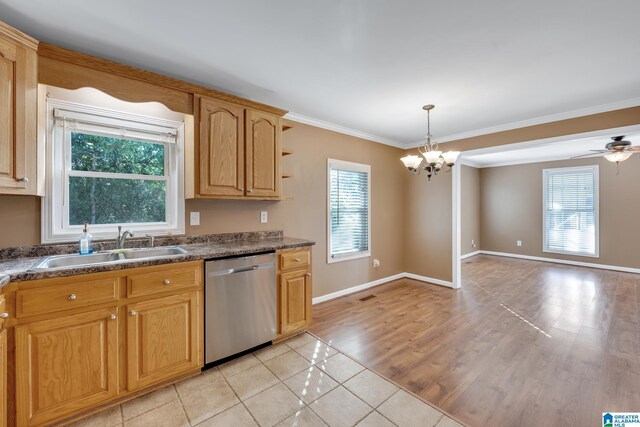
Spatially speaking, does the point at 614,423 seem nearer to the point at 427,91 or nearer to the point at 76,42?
the point at 427,91

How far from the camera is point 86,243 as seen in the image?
2086mm

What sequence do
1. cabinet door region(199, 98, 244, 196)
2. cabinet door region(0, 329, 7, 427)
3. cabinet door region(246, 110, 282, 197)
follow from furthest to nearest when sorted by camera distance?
1. cabinet door region(246, 110, 282, 197)
2. cabinet door region(199, 98, 244, 196)
3. cabinet door region(0, 329, 7, 427)

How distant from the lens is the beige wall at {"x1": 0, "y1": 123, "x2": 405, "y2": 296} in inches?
78.1

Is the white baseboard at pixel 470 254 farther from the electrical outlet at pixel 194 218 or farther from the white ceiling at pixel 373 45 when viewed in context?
the electrical outlet at pixel 194 218

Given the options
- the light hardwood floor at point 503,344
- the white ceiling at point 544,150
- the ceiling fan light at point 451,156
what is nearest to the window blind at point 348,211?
the light hardwood floor at point 503,344

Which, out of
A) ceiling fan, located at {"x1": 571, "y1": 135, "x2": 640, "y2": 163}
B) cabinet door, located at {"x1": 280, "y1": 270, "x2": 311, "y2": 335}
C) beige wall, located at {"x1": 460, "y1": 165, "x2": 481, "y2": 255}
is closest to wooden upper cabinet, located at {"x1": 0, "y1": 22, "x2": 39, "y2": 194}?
cabinet door, located at {"x1": 280, "y1": 270, "x2": 311, "y2": 335}

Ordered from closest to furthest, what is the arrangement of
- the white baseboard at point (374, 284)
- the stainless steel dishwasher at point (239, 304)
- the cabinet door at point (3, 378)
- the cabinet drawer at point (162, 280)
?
the cabinet door at point (3, 378), the cabinet drawer at point (162, 280), the stainless steel dishwasher at point (239, 304), the white baseboard at point (374, 284)

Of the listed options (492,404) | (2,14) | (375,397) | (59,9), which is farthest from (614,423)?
(2,14)

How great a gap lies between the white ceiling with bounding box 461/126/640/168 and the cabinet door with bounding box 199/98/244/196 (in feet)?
11.4

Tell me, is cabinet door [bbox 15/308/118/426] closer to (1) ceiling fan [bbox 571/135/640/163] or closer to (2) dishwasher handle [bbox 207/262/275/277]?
(2) dishwasher handle [bbox 207/262/275/277]

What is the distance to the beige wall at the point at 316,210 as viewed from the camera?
1.98 meters

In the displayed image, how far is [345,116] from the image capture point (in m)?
3.52

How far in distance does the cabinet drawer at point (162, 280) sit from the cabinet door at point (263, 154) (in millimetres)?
986

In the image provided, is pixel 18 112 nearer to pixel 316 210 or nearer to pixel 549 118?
pixel 316 210
